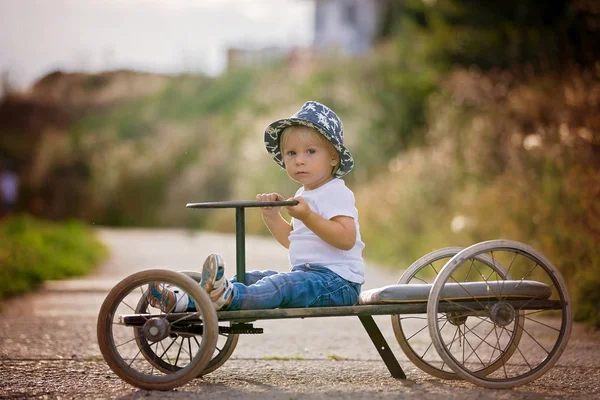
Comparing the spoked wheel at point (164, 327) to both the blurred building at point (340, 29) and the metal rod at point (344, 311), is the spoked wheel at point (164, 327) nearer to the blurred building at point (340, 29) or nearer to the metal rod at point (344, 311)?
the metal rod at point (344, 311)

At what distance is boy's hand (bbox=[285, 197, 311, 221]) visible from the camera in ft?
13.2

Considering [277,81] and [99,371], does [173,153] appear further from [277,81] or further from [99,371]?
[99,371]

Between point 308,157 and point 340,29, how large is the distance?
141 ft

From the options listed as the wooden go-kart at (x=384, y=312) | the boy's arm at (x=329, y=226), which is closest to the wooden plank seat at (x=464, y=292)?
the wooden go-kart at (x=384, y=312)

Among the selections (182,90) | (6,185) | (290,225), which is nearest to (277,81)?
(182,90)

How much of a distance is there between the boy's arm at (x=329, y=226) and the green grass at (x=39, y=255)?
506 centimetres

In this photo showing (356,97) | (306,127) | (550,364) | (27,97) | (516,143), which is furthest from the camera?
(27,97)

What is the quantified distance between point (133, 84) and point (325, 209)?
2951 centimetres

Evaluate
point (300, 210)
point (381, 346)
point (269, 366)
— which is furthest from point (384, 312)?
point (269, 366)

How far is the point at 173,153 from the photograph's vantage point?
24016 mm

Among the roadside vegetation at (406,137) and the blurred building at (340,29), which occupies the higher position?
the blurred building at (340,29)

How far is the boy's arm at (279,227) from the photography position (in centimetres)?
446

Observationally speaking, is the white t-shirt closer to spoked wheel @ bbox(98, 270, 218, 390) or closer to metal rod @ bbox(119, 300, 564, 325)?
metal rod @ bbox(119, 300, 564, 325)

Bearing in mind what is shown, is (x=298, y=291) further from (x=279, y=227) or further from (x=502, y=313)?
(x=502, y=313)
